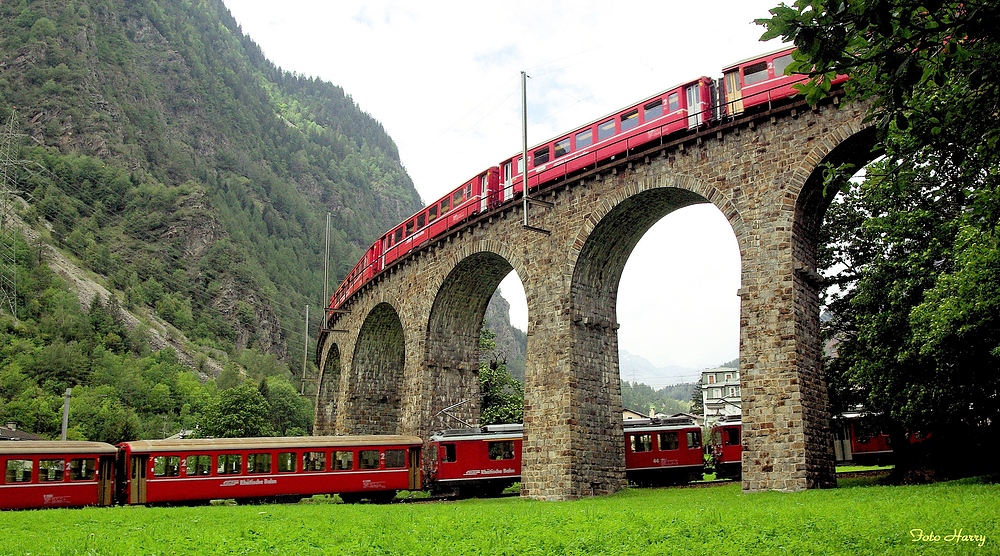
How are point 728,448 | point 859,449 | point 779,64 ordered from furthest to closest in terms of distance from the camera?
point 859,449 → point 728,448 → point 779,64

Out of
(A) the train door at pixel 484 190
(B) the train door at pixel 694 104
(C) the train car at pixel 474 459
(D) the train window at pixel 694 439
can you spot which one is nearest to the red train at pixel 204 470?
(C) the train car at pixel 474 459

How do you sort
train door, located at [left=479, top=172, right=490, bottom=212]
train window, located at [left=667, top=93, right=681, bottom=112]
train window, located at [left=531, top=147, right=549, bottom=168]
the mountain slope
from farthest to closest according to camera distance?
the mountain slope
train door, located at [left=479, top=172, right=490, bottom=212]
train window, located at [left=531, top=147, right=549, bottom=168]
train window, located at [left=667, top=93, right=681, bottom=112]

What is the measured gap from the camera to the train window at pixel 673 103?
22531 mm

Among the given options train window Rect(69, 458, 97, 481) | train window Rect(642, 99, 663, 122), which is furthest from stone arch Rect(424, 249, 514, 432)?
train window Rect(69, 458, 97, 481)

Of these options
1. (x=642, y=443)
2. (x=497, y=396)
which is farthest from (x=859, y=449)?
(x=497, y=396)

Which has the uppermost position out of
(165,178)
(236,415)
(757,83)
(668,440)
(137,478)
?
(165,178)

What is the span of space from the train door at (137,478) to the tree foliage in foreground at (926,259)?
21.5 meters

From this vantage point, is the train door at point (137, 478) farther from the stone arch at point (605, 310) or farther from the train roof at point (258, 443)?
the stone arch at point (605, 310)

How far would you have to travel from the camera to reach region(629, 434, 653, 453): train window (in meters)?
28.8

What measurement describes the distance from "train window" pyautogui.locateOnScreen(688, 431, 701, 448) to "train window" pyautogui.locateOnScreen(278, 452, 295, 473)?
564 inches

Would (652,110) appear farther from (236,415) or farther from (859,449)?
(236,415)

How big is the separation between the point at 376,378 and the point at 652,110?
73.4ft

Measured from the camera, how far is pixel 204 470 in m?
26.0

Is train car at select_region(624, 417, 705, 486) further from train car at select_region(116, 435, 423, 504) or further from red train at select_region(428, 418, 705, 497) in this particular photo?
train car at select_region(116, 435, 423, 504)
